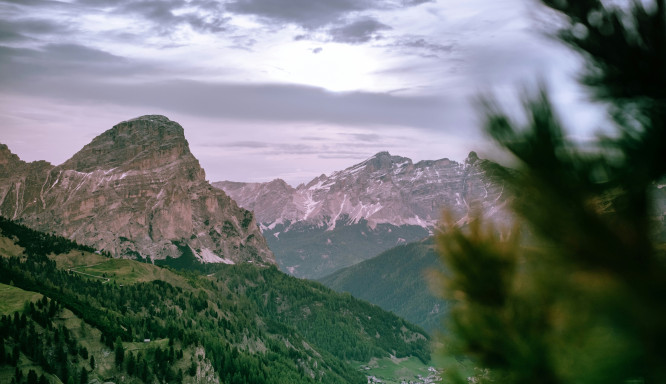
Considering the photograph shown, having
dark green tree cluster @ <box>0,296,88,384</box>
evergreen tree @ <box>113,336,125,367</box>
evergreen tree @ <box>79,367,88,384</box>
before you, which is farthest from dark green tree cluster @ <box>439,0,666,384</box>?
evergreen tree @ <box>113,336,125,367</box>

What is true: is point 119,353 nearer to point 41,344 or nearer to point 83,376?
point 83,376

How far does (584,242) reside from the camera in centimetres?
316

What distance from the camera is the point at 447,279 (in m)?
4.31

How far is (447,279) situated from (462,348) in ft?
1.93

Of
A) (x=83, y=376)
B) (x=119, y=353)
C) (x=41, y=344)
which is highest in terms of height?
(x=41, y=344)

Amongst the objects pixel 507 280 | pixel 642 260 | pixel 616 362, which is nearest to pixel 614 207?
pixel 642 260

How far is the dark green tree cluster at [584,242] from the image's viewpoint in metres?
3.11

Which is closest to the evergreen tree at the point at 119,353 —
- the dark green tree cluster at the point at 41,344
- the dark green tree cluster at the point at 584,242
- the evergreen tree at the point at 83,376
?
the dark green tree cluster at the point at 41,344

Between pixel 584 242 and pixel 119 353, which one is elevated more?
pixel 584 242

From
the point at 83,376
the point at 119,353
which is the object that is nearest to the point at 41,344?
the point at 83,376

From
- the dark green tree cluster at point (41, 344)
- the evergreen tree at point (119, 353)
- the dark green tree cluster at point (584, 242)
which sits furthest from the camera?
the evergreen tree at point (119, 353)

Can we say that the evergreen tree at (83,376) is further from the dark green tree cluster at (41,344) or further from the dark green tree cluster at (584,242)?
the dark green tree cluster at (584,242)

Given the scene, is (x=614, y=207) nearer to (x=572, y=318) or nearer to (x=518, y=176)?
(x=518, y=176)

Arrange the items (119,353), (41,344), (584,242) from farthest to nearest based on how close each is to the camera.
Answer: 1. (119,353)
2. (41,344)
3. (584,242)
